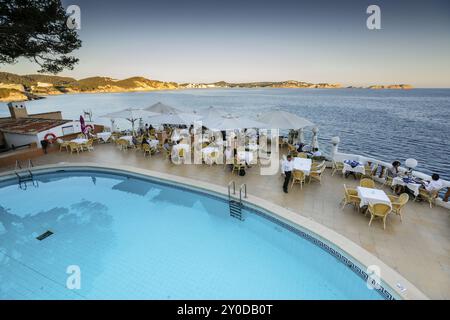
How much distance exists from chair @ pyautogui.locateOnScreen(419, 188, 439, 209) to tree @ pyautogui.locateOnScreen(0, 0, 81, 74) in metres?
15.0

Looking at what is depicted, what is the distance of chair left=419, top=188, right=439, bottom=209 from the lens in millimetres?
5773

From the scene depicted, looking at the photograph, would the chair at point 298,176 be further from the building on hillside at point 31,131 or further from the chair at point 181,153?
the building on hillside at point 31,131

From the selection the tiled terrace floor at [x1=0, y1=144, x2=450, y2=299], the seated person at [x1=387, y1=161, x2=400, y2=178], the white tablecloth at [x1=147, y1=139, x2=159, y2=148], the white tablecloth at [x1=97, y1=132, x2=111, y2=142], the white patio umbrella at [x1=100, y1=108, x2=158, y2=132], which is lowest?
the tiled terrace floor at [x1=0, y1=144, x2=450, y2=299]

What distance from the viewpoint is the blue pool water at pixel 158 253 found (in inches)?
166

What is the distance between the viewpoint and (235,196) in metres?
6.62

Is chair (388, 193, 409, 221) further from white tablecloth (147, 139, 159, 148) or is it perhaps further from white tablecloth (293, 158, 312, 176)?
white tablecloth (147, 139, 159, 148)

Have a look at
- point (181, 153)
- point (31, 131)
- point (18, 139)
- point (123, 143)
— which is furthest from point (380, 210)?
point (18, 139)

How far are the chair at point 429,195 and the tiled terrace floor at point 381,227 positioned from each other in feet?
0.60

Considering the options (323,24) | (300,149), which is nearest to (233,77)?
(323,24)

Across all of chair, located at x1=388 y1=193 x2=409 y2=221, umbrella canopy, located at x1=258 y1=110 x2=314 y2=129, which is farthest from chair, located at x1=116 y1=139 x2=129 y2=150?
chair, located at x1=388 y1=193 x2=409 y2=221

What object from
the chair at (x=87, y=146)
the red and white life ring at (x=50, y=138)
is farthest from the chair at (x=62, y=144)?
the chair at (x=87, y=146)

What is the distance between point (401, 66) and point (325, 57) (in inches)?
450

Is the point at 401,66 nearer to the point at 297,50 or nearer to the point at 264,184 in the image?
the point at 297,50

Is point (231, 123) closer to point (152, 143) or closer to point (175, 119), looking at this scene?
point (175, 119)
